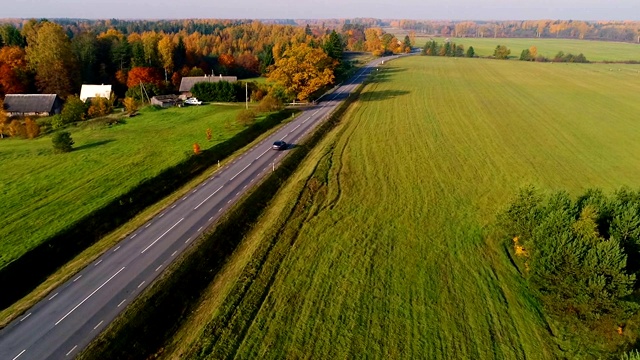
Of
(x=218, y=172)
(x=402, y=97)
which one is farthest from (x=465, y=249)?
(x=402, y=97)

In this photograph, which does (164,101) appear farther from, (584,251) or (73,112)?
(584,251)

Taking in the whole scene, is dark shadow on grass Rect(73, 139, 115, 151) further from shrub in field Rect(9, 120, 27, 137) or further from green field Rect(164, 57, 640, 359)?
green field Rect(164, 57, 640, 359)

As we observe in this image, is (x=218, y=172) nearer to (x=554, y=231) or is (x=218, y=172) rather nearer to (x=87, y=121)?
(x=554, y=231)

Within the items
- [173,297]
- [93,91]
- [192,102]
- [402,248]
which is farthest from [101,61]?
[402,248]

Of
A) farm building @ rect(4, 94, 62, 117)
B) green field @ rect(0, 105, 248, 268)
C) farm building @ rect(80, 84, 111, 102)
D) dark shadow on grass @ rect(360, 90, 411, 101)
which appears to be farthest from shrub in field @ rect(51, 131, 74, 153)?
dark shadow on grass @ rect(360, 90, 411, 101)

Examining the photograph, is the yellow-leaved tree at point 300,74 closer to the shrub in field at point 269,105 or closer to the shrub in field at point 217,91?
the shrub in field at point 269,105

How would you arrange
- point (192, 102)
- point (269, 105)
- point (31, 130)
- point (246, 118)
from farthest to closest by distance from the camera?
point (192, 102) < point (269, 105) < point (246, 118) < point (31, 130)
